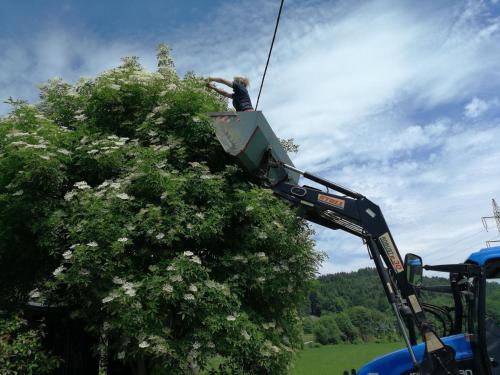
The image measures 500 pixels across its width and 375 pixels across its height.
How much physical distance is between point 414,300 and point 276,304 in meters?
3.58

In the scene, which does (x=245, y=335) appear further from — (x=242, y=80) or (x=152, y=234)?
(x=242, y=80)

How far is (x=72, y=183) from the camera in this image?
9984 millimetres

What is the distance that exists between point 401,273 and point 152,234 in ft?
14.0

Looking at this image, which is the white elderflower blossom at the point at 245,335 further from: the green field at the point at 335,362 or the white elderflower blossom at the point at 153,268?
the green field at the point at 335,362

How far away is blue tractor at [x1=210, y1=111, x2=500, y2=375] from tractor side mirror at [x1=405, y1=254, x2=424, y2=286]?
1 centimetres

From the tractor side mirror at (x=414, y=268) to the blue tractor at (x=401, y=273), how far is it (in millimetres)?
13

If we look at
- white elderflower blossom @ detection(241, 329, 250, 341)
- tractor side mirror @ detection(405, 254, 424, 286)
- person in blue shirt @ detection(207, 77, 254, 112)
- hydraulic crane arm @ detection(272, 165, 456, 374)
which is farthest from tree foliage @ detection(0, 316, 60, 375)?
tractor side mirror @ detection(405, 254, 424, 286)

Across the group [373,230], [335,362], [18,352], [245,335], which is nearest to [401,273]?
[373,230]

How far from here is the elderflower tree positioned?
26.0ft

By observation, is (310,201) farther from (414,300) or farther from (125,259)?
(125,259)

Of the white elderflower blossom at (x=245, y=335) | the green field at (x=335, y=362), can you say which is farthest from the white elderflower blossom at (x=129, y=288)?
the green field at (x=335, y=362)

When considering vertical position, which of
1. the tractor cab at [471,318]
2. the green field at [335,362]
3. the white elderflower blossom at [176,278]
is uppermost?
the white elderflower blossom at [176,278]

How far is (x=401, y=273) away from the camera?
730cm

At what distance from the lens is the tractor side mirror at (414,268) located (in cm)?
634
